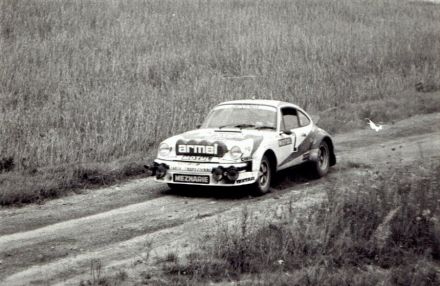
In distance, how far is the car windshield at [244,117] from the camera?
1269 cm

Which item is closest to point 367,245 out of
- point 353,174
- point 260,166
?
point 260,166

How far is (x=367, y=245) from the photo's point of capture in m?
8.95

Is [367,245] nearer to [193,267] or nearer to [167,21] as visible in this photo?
[193,267]

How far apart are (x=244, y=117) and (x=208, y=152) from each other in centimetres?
144

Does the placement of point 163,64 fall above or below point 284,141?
above

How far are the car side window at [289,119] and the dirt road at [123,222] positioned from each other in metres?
0.99

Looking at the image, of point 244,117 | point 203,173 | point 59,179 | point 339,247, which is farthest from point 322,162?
point 339,247

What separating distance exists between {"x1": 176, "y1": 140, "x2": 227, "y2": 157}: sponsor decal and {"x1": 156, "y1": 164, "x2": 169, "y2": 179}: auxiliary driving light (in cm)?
34

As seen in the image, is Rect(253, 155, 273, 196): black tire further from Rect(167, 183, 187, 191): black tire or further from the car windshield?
Rect(167, 183, 187, 191): black tire

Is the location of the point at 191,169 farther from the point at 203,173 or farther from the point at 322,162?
the point at 322,162

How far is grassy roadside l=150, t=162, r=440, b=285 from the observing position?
7.85 metres

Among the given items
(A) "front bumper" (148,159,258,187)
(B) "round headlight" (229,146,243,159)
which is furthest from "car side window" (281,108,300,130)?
(A) "front bumper" (148,159,258,187)

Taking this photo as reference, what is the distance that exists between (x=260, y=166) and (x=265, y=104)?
5.18ft

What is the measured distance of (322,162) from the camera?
1394 cm
